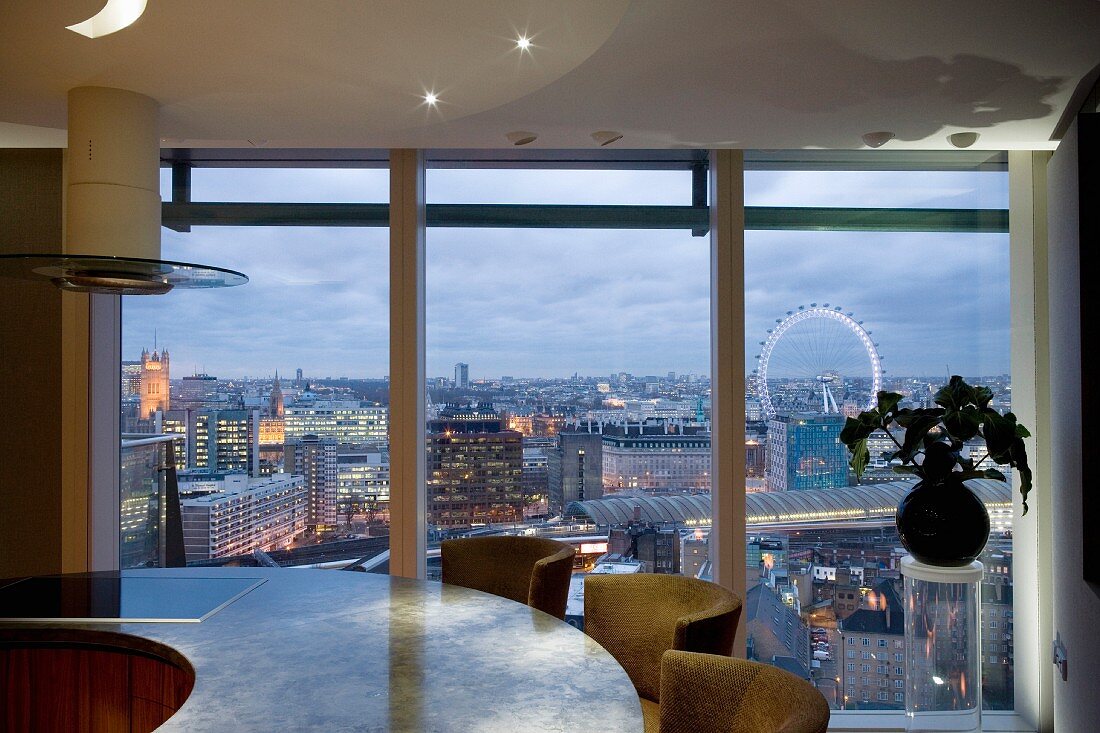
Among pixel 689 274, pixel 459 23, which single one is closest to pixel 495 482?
pixel 689 274

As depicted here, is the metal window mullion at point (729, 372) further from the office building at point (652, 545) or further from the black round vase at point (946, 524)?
the black round vase at point (946, 524)

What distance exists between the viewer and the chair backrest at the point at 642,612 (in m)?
2.51

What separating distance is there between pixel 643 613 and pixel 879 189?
8.78 ft

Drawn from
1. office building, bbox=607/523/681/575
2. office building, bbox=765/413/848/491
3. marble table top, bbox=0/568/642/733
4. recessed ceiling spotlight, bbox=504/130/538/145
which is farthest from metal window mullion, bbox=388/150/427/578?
office building, bbox=765/413/848/491

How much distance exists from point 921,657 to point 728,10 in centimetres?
284

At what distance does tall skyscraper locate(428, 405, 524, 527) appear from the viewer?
4062mm

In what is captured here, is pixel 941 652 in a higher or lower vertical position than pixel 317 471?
lower

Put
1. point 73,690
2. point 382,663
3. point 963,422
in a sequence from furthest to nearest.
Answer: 1. point 963,422
2. point 73,690
3. point 382,663

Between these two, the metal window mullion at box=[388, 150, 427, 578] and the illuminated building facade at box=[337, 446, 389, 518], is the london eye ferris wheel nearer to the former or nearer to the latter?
the metal window mullion at box=[388, 150, 427, 578]

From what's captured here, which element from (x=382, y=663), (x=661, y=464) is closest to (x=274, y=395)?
(x=661, y=464)

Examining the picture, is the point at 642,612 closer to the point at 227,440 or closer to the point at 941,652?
the point at 941,652

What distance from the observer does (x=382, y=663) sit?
179 cm

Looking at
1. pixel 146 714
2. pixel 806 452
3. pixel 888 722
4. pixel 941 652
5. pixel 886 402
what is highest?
pixel 886 402

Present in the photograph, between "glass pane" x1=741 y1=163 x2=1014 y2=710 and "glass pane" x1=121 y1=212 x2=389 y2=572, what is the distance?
6.40ft
